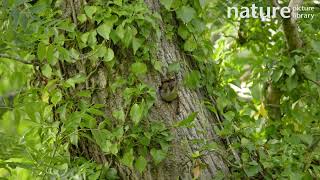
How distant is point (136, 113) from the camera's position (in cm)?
175

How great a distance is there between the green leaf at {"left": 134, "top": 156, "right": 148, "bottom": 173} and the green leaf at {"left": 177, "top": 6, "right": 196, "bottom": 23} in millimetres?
530

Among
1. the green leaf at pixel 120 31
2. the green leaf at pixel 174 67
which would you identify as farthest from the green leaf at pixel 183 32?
the green leaf at pixel 120 31

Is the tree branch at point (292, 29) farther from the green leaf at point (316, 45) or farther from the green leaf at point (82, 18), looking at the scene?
the green leaf at point (82, 18)

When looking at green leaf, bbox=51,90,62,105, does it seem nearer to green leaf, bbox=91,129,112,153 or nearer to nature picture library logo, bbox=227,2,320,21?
green leaf, bbox=91,129,112,153

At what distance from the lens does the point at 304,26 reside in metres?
2.28

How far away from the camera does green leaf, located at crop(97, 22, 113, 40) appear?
176cm

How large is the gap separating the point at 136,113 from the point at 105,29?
313mm

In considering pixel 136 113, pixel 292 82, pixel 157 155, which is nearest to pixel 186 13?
pixel 136 113

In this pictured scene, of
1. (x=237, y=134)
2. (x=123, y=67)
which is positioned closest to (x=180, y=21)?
(x=123, y=67)

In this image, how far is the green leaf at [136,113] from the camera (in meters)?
1.74

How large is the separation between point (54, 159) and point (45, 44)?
39 cm

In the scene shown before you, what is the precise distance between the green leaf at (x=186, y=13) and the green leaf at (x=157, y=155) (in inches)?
19.3

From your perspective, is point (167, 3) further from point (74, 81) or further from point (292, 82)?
point (292, 82)

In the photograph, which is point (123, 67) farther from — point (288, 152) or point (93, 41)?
point (288, 152)
